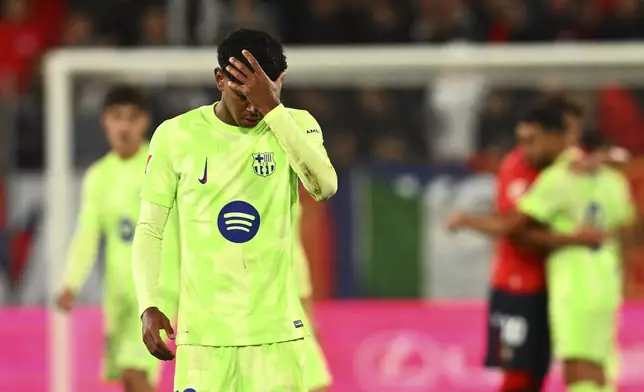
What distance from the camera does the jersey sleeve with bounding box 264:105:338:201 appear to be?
3.73 m

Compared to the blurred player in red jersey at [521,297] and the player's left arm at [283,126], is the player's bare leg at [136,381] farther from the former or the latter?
the player's left arm at [283,126]

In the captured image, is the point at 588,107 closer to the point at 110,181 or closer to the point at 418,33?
the point at 418,33

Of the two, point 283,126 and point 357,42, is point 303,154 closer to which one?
point 283,126

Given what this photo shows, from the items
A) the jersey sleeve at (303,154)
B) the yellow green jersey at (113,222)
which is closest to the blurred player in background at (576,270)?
the yellow green jersey at (113,222)

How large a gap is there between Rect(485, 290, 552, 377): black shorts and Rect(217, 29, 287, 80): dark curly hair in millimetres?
3480

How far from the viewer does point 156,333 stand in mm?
3797

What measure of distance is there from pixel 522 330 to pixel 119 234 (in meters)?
2.06

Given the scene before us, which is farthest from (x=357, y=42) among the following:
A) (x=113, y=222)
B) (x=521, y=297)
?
(x=113, y=222)

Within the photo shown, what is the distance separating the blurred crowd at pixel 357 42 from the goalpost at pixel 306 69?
0.22 m

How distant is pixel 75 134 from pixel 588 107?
3.36 metres

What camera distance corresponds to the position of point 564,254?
6.86 m

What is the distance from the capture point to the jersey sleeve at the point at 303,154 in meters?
3.73

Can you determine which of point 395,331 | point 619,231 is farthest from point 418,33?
point 619,231

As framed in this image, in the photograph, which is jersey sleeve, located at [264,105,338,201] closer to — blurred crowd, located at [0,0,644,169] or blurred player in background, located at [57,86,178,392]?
blurred player in background, located at [57,86,178,392]
